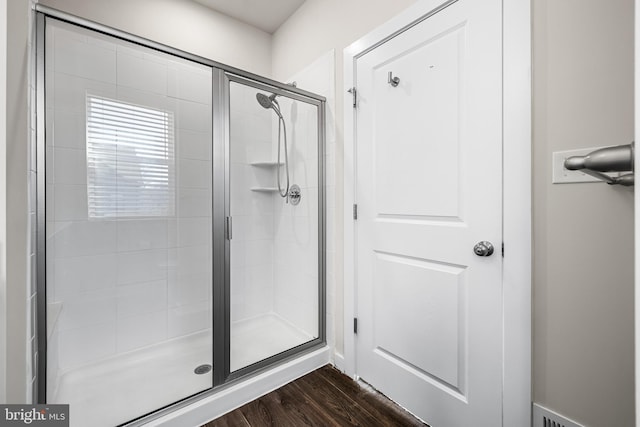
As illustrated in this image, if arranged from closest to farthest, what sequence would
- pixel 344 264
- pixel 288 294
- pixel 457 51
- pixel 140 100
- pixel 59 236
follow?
pixel 457 51 → pixel 59 236 → pixel 140 100 → pixel 344 264 → pixel 288 294

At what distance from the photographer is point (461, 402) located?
4.10ft

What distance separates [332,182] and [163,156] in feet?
3.29

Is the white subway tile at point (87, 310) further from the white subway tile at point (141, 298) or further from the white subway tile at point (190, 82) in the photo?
the white subway tile at point (190, 82)

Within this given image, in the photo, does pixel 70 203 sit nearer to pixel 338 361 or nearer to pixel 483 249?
pixel 338 361

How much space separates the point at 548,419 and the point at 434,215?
2.68 ft

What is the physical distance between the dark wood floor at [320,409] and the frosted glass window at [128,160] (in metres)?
1.18

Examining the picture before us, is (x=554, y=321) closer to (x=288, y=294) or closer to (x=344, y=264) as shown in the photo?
(x=344, y=264)

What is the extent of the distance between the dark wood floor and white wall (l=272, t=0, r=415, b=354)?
0.89ft

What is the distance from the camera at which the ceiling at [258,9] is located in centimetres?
210

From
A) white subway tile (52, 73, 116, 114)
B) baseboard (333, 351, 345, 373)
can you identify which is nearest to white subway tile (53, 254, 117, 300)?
white subway tile (52, 73, 116, 114)

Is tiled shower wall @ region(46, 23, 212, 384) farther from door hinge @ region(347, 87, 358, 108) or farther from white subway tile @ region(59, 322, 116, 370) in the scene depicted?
door hinge @ region(347, 87, 358, 108)

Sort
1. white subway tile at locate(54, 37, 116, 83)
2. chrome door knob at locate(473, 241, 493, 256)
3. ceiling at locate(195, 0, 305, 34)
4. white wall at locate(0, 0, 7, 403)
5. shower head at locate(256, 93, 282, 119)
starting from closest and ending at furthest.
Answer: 1. white wall at locate(0, 0, 7, 403)
2. chrome door knob at locate(473, 241, 493, 256)
3. white subway tile at locate(54, 37, 116, 83)
4. shower head at locate(256, 93, 282, 119)
5. ceiling at locate(195, 0, 305, 34)

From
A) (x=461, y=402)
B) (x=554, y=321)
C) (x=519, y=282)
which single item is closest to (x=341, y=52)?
(x=519, y=282)

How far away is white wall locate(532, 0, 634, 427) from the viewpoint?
874 mm
